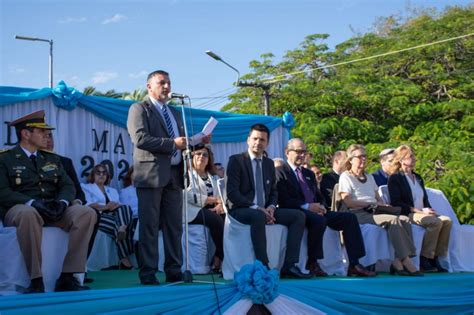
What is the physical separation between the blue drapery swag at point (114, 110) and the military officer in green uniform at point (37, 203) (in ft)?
4.08

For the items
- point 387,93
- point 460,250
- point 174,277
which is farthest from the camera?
point 387,93

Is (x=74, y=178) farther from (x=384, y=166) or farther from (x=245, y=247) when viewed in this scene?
(x=384, y=166)

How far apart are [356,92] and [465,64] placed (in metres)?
2.98

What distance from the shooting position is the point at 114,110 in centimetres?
774

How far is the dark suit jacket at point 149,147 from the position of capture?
4895 millimetres


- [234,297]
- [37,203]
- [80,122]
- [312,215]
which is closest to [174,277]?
[234,297]

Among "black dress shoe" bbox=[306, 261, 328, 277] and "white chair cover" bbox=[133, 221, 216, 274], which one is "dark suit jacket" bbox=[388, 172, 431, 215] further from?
"white chair cover" bbox=[133, 221, 216, 274]

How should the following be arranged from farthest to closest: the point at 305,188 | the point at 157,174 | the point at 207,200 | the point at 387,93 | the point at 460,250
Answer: the point at 387,93 < the point at 460,250 < the point at 207,200 < the point at 305,188 < the point at 157,174

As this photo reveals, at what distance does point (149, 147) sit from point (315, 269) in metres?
2.29

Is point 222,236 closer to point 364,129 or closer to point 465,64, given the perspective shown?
point 364,129

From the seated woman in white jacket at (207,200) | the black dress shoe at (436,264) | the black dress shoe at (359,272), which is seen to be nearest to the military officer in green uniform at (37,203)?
the seated woman in white jacket at (207,200)

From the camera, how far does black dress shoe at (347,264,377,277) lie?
20.4 ft

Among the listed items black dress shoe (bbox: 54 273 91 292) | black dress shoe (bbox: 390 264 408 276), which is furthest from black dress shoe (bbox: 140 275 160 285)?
black dress shoe (bbox: 390 264 408 276)

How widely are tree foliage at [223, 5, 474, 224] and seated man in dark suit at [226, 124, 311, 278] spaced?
773 cm
